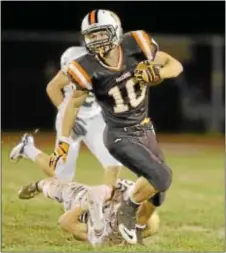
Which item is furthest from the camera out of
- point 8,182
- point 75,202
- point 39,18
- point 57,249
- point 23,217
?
point 39,18

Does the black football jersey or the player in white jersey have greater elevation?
the black football jersey

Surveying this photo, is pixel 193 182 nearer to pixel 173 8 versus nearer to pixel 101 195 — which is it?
pixel 101 195

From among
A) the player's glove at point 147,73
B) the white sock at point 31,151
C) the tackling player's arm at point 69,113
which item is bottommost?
the white sock at point 31,151

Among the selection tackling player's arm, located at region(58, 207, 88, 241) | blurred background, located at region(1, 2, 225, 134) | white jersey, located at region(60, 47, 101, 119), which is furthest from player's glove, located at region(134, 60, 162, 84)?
blurred background, located at region(1, 2, 225, 134)

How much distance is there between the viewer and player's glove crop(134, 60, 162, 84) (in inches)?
206

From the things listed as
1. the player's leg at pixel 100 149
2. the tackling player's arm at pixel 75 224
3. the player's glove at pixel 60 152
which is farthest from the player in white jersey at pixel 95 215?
the player's leg at pixel 100 149

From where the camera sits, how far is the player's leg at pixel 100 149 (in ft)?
22.0

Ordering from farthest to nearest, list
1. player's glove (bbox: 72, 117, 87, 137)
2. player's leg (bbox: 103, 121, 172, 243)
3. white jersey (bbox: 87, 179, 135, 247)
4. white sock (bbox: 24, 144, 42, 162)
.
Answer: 1. player's glove (bbox: 72, 117, 87, 137)
2. white sock (bbox: 24, 144, 42, 162)
3. white jersey (bbox: 87, 179, 135, 247)
4. player's leg (bbox: 103, 121, 172, 243)

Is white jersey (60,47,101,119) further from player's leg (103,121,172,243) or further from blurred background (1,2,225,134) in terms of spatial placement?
blurred background (1,2,225,134)

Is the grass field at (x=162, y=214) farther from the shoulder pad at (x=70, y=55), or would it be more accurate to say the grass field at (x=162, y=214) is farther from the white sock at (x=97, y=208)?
the shoulder pad at (x=70, y=55)

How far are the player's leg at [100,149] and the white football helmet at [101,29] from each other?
140 cm

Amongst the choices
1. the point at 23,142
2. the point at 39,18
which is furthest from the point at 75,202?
the point at 39,18

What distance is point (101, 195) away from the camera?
5.54 meters

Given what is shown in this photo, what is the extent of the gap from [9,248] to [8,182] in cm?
295
